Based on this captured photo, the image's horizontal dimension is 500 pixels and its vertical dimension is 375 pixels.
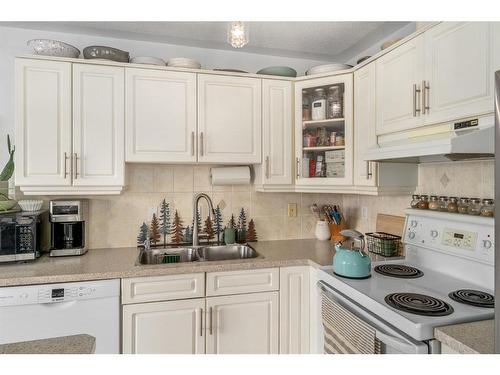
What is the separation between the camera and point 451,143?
1153 millimetres

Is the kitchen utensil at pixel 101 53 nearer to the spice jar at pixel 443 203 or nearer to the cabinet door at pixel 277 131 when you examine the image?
the cabinet door at pixel 277 131

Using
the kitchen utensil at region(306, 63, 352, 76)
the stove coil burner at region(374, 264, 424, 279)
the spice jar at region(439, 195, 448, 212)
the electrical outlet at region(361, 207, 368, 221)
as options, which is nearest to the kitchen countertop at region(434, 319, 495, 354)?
the stove coil burner at region(374, 264, 424, 279)

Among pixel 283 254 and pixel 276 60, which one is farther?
pixel 276 60

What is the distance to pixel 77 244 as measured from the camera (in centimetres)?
193

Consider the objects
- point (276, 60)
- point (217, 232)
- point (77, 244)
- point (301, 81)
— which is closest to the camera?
point (77, 244)

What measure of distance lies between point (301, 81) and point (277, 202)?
38.1 inches

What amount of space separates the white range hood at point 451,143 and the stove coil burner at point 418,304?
603 millimetres

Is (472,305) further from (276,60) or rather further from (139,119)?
(276,60)

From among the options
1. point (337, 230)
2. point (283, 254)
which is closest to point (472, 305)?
point (283, 254)

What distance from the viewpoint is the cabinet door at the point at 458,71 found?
1.23 metres

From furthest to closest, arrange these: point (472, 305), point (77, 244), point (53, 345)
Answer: point (77, 244) < point (472, 305) < point (53, 345)

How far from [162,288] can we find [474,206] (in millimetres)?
1705

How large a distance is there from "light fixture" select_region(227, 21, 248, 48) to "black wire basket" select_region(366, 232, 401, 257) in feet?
4.83

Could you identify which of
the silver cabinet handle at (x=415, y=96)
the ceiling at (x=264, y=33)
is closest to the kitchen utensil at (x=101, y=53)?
the ceiling at (x=264, y=33)
